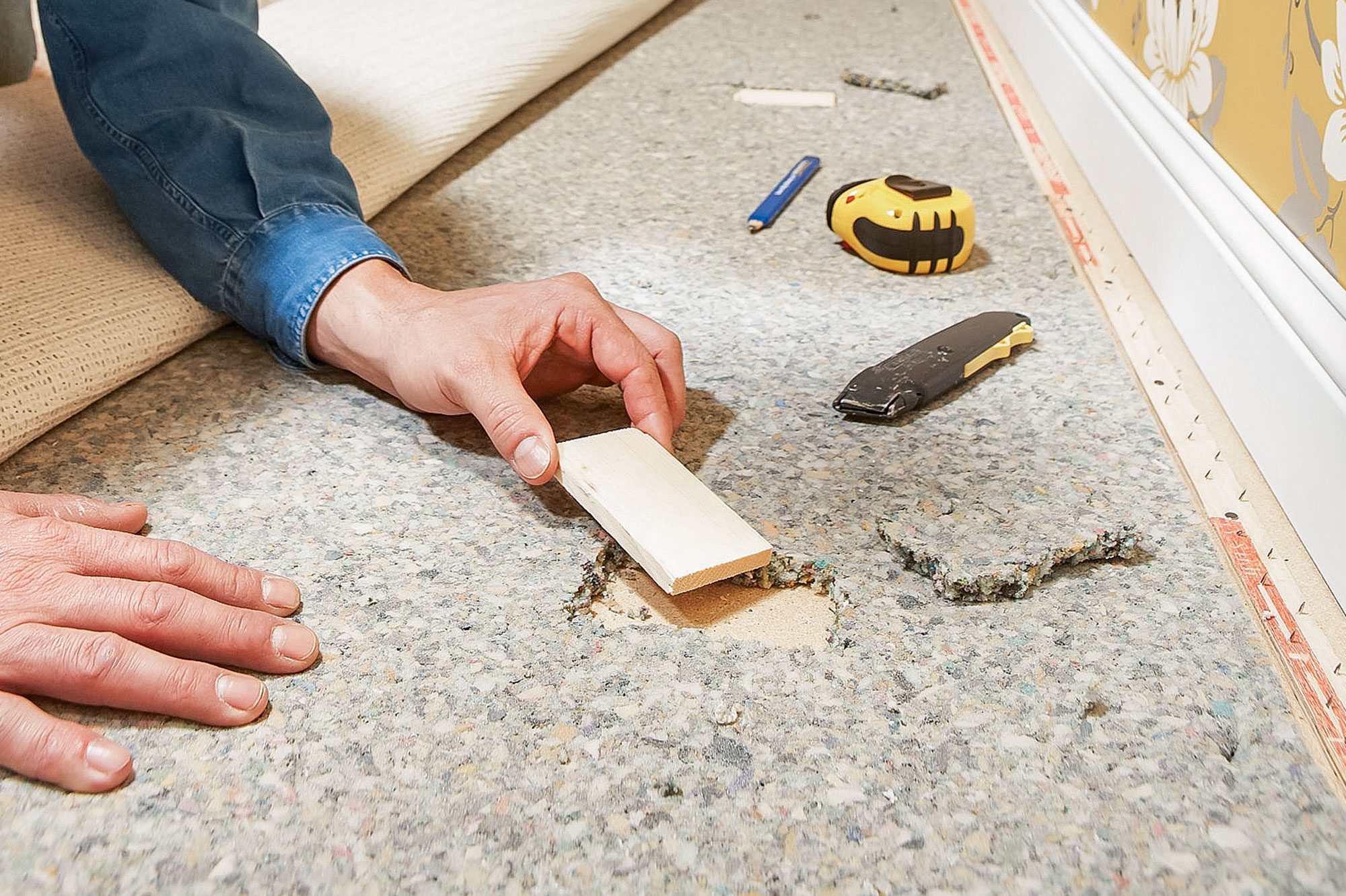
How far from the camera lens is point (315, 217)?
1157 millimetres

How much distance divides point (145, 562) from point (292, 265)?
449 mm

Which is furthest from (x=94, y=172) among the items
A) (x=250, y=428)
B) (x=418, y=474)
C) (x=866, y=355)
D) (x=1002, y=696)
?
(x=1002, y=696)

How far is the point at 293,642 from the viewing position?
2.57 ft

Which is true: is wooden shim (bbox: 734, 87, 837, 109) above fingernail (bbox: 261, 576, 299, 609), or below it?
below

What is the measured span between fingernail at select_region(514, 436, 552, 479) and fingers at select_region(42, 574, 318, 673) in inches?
9.6

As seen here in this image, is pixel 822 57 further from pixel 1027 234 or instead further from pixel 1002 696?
pixel 1002 696

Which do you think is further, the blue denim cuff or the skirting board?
the blue denim cuff

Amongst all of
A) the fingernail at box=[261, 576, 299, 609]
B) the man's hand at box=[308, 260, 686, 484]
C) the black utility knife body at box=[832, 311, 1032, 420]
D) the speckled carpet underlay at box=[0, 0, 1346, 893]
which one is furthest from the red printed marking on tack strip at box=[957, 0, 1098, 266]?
the fingernail at box=[261, 576, 299, 609]

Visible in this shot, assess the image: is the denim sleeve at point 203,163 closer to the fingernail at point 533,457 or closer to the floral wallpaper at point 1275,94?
the fingernail at point 533,457

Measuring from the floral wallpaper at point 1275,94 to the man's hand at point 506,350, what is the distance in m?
0.63

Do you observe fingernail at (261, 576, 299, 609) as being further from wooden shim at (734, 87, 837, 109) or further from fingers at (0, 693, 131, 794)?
wooden shim at (734, 87, 837, 109)

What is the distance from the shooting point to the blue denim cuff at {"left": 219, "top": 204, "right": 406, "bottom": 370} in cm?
111

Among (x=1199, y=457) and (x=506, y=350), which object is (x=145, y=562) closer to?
(x=506, y=350)

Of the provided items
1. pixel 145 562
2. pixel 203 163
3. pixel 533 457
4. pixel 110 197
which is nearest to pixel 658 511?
pixel 533 457
